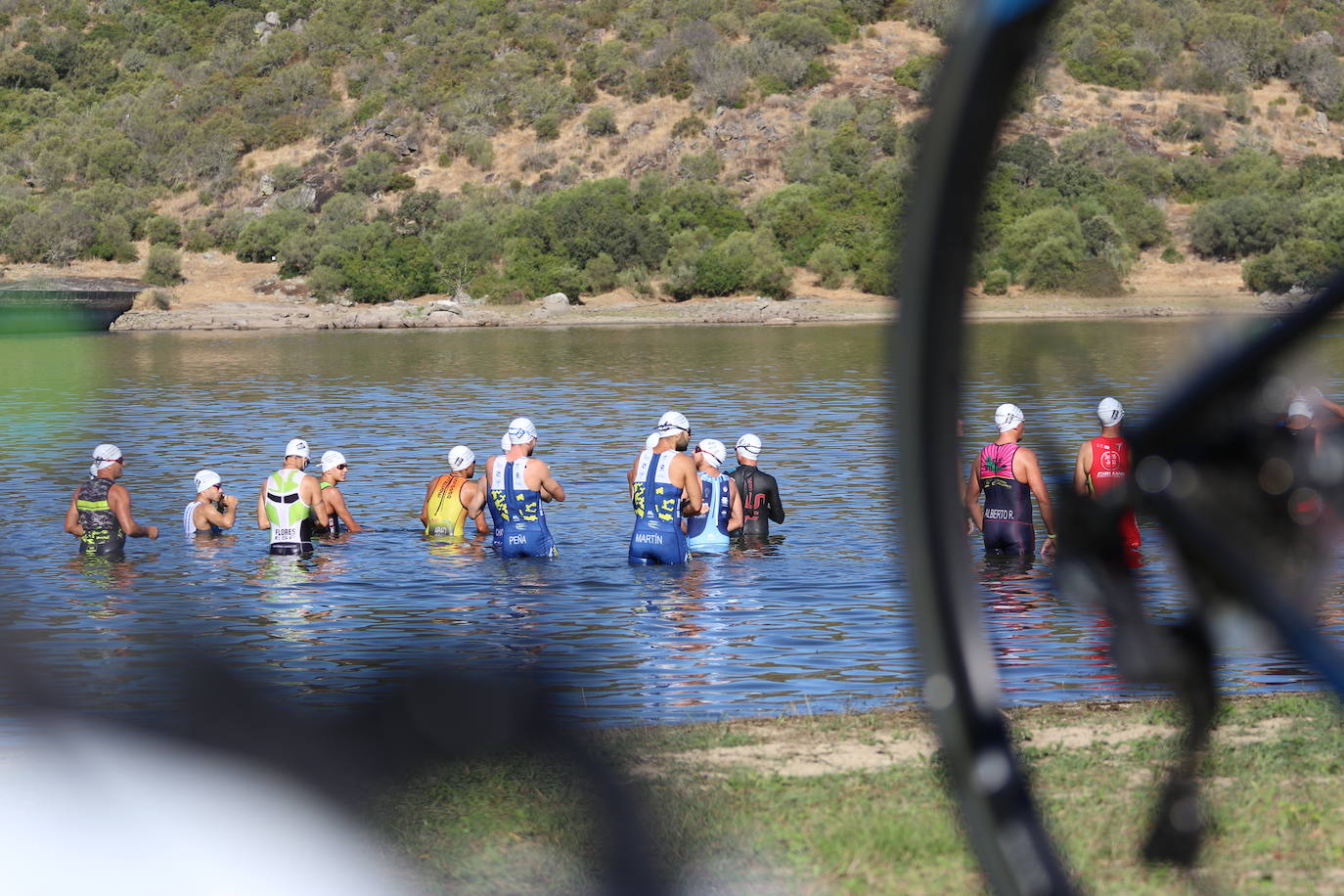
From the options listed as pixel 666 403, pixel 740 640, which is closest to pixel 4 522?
pixel 740 640

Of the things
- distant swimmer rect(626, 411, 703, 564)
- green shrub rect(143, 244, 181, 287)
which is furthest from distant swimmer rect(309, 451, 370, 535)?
green shrub rect(143, 244, 181, 287)

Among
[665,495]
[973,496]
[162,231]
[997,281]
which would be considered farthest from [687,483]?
[162,231]

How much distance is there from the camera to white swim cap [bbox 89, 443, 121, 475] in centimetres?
1476

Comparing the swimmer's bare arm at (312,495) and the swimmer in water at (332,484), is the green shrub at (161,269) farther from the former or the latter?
the swimmer's bare arm at (312,495)

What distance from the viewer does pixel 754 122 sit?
79.8 meters

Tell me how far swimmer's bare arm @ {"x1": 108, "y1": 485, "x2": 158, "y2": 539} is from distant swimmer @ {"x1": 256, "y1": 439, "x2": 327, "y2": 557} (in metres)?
1.06

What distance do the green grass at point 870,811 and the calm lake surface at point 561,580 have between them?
39.1 inches

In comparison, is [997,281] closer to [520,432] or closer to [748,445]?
[520,432]

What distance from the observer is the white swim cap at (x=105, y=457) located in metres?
14.8

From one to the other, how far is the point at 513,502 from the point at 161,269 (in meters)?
58.6

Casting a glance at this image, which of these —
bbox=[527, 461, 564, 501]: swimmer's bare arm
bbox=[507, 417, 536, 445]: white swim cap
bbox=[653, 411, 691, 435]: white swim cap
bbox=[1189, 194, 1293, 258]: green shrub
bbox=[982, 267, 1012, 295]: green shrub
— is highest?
bbox=[1189, 194, 1293, 258]: green shrub

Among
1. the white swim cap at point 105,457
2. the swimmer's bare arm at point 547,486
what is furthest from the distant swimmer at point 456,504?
the white swim cap at point 105,457

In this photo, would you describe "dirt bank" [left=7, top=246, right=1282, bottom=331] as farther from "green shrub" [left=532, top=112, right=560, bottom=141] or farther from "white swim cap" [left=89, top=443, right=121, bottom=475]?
"white swim cap" [left=89, top=443, right=121, bottom=475]

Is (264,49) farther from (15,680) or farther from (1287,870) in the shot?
(1287,870)
